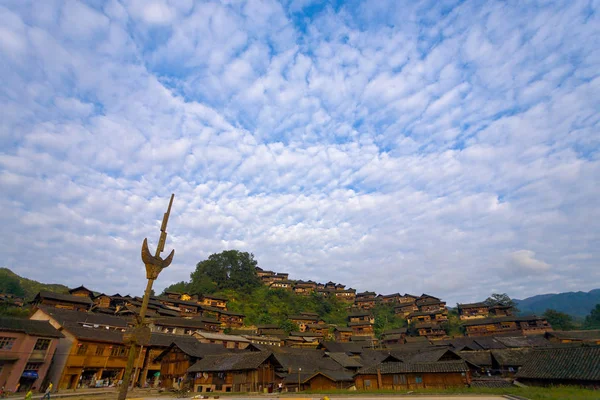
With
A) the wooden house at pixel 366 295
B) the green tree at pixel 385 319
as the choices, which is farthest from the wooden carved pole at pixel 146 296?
the wooden house at pixel 366 295

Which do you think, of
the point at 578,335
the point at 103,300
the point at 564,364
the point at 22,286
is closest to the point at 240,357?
the point at 564,364

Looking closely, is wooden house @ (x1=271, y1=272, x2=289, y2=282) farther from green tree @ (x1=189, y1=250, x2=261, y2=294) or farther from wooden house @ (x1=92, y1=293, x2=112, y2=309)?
wooden house @ (x1=92, y1=293, x2=112, y2=309)

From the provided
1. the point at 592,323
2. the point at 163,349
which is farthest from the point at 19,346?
the point at 592,323

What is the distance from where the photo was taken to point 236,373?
35.4 meters

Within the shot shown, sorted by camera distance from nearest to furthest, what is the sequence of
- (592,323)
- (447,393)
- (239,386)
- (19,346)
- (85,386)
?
(447,393)
(19,346)
(239,386)
(85,386)
(592,323)

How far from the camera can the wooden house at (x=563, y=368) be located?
75.6 feet

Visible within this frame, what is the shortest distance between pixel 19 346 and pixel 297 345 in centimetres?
5065

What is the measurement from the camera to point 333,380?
36.3m

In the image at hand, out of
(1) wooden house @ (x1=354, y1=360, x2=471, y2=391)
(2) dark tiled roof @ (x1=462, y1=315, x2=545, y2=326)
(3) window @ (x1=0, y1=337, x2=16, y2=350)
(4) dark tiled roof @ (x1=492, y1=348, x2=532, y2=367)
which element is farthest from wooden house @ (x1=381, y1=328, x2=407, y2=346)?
(3) window @ (x1=0, y1=337, x2=16, y2=350)

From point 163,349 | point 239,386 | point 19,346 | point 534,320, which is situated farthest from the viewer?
point 534,320

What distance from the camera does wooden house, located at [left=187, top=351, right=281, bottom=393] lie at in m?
34.5

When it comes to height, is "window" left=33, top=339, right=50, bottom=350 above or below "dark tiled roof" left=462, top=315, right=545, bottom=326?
below

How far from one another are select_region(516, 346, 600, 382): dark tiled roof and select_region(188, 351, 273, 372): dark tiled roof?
25399 mm

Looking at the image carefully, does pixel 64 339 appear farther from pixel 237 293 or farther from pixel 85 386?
pixel 237 293
